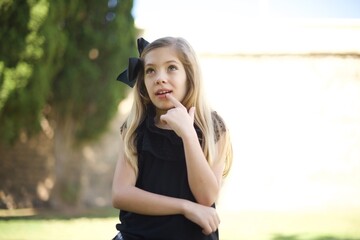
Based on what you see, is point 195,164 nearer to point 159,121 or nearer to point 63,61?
point 159,121

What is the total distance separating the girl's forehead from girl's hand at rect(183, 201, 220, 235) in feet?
1.75

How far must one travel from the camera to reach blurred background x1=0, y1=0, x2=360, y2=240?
779 centimetres

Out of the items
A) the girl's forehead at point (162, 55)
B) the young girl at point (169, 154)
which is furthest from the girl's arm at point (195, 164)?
the girl's forehead at point (162, 55)

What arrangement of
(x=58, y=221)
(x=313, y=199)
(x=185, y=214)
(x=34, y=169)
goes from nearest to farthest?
(x=185, y=214)
(x=58, y=221)
(x=313, y=199)
(x=34, y=169)

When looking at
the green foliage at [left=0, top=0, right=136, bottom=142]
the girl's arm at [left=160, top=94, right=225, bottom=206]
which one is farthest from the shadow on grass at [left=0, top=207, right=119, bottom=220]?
the girl's arm at [left=160, top=94, right=225, bottom=206]

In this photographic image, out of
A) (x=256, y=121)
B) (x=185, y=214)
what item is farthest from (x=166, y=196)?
(x=256, y=121)

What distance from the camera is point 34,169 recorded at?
29.0 feet

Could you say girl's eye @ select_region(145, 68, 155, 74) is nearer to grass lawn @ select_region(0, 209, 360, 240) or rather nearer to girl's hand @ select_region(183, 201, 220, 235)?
girl's hand @ select_region(183, 201, 220, 235)

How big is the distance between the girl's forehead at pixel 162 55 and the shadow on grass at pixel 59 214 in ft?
19.5

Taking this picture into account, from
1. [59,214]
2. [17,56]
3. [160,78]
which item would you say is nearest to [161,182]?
[160,78]

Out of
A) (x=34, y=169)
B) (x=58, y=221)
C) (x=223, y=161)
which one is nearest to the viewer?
(x=223, y=161)

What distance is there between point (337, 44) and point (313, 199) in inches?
123

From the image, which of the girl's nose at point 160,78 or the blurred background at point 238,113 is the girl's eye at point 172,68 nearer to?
the girl's nose at point 160,78

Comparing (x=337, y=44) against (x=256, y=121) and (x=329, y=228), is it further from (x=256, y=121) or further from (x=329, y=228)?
(x=329, y=228)
